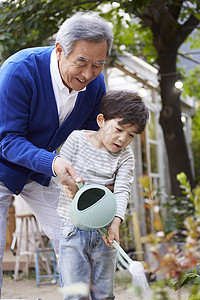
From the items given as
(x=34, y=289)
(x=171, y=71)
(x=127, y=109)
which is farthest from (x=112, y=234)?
(x=171, y=71)

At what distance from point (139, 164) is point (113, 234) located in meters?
5.77

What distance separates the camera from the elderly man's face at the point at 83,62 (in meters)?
1.75

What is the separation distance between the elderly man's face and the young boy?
6.9 inches

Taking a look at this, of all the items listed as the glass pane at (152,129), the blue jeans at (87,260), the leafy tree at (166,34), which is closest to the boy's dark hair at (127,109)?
the blue jeans at (87,260)

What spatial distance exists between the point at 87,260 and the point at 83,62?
78cm

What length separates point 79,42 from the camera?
5.76 ft

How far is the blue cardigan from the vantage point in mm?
1778

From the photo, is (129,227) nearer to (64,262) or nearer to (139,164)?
(139,164)

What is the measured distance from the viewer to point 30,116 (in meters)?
1.94

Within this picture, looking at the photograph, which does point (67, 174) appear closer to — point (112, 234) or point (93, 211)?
point (93, 211)

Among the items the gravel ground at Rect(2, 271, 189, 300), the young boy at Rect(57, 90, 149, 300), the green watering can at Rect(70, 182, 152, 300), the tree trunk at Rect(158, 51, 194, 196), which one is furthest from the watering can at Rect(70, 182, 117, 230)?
the tree trunk at Rect(158, 51, 194, 196)

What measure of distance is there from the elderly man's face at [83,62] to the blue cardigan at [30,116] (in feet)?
0.49

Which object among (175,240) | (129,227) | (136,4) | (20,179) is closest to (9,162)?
(20,179)

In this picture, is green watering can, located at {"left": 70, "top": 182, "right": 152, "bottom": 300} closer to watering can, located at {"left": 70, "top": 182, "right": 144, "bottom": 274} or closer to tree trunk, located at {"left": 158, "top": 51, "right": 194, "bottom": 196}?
watering can, located at {"left": 70, "top": 182, "right": 144, "bottom": 274}
